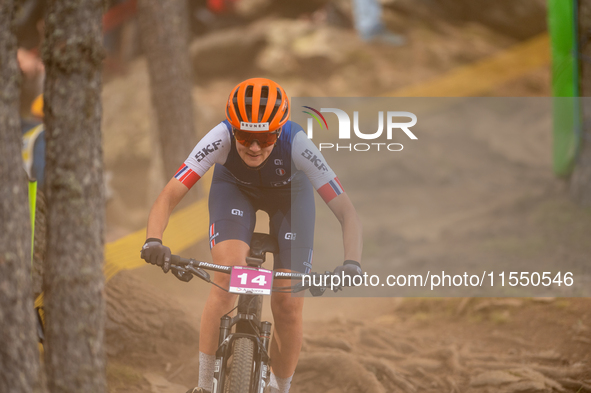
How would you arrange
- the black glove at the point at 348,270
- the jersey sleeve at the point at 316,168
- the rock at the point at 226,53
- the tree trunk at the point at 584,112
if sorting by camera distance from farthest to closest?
the rock at the point at 226,53, the tree trunk at the point at 584,112, the jersey sleeve at the point at 316,168, the black glove at the point at 348,270

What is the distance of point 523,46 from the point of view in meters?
15.6

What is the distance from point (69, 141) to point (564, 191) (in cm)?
849

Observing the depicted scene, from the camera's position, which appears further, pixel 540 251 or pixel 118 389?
pixel 540 251

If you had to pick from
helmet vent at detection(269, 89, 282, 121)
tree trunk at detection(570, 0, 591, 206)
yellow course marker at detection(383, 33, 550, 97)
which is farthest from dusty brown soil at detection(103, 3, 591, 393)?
helmet vent at detection(269, 89, 282, 121)

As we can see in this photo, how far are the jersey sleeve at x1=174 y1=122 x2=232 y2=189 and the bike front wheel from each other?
1263mm

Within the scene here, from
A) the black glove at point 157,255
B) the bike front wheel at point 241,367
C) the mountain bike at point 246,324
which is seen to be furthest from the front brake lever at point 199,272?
the bike front wheel at point 241,367

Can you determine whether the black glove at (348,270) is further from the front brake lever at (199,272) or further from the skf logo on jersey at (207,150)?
the skf logo on jersey at (207,150)

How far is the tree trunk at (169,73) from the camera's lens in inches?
299

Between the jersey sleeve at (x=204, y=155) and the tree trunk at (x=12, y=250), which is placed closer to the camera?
the tree trunk at (x=12, y=250)

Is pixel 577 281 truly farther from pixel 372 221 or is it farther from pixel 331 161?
pixel 331 161

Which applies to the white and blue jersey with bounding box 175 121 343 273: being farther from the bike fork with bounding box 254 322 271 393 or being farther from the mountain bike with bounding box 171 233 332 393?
the bike fork with bounding box 254 322 271 393

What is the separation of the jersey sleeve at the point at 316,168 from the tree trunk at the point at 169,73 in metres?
3.86

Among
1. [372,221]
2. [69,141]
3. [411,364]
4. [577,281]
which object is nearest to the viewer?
[69,141]

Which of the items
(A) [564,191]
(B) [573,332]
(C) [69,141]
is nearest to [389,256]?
(A) [564,191]
